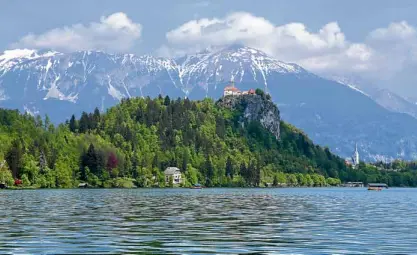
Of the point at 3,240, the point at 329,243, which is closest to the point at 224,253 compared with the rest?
the point at 329,243

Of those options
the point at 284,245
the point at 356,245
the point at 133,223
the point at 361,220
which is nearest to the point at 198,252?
the point at 284,245

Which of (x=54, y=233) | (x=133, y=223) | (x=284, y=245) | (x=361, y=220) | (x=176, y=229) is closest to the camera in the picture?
(x=284, y=245)

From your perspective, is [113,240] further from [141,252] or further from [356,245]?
[356,245]

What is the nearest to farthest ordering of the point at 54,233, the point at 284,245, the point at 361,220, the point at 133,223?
1. the point at 284,245
2. the point at 54,233
3. the point at 133,223
4. the point at 361,220

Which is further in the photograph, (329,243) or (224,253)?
(329,243)

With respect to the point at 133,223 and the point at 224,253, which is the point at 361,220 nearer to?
the point at 133,223

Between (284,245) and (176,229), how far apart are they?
554 inches

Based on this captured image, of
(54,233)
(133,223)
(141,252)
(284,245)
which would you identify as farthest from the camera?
(133,223)

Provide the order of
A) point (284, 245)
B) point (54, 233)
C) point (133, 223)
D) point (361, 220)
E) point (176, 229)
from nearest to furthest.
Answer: point (284, 245), point (54, 233), point (176, 229), point (133, 223), point (361, 220)

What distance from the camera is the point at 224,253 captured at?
159ft

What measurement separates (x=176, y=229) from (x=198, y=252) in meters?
16.2

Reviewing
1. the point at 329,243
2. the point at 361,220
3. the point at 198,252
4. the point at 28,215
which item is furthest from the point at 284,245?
the point at 28,215

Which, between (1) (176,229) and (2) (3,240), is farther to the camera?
(1) (176,229)

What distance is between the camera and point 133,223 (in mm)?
71250
